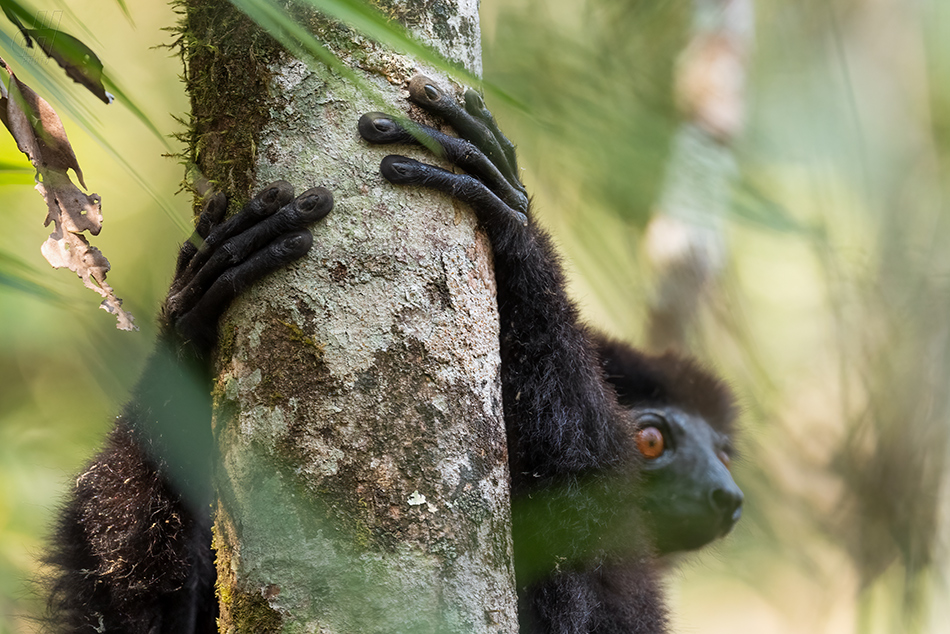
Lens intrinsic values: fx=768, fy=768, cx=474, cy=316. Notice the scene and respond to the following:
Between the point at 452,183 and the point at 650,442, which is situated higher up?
the point at 452,183

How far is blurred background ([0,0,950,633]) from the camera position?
4.09 meters

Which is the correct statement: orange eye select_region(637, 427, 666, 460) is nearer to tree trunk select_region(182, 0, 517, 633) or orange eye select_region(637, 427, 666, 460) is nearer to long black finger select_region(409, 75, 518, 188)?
long black finger select_region(409, 75, 518, 188)

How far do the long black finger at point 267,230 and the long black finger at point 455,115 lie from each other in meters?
0.36

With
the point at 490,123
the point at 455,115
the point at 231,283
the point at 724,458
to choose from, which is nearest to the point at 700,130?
the point at 724,458

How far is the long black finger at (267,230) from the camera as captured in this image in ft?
5.67

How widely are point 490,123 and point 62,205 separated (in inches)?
43.4

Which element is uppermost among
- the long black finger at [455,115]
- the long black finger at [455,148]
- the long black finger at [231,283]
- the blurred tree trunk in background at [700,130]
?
the blurred tree trunk in background at [700,130]

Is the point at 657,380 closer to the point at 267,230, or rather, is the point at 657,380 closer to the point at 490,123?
the point at 490,123

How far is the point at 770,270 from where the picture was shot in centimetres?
665

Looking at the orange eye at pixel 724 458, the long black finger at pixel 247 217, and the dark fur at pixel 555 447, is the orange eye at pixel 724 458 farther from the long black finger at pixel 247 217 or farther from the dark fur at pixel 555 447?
the long black finger at pixel 247 217

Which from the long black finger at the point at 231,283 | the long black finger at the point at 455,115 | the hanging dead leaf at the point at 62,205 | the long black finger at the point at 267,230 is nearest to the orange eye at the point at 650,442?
the long black finger at the point at 455,115

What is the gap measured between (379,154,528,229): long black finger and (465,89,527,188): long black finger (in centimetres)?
17

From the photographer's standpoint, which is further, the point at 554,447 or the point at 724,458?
the point at 724,458

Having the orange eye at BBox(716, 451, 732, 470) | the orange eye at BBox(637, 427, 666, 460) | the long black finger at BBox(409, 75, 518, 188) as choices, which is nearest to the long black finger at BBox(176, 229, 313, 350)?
the long black finger at BBox(409, 75, 518, 188)
